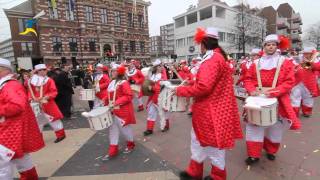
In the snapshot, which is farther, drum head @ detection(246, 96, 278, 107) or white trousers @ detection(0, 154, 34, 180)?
drum head @ detection(246, 96, 278, 107)

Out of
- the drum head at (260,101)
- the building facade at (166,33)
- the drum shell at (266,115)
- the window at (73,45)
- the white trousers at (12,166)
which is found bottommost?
the white trousers at (12,166)

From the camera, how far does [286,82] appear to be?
378 centimetres

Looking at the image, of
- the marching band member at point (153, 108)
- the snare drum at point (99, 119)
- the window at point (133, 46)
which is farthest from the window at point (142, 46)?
the snare drum at point (99, 119)

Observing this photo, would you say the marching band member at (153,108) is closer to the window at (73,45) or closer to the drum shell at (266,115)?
the drum shell at (266,115)

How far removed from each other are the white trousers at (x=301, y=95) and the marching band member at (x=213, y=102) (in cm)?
412

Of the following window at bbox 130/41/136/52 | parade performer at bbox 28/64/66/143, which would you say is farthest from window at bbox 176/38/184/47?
parade performer at bbox 28/64/66/143

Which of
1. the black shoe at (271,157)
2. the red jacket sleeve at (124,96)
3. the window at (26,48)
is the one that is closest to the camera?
the black shoe at (271,157)

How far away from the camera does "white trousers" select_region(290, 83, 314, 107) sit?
658 centimetres

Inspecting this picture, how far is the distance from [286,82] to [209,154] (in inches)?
63.9

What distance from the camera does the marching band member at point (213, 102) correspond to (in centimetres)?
294

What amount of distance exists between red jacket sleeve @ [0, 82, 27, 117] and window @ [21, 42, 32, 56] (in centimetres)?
3977

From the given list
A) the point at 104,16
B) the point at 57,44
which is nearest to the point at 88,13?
the point at 104,16

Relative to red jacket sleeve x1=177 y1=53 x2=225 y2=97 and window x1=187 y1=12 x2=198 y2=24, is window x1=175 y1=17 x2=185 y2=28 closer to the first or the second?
window x1=187 y1=12 x2=198 y2=24

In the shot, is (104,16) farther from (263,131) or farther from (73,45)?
(263,131)
